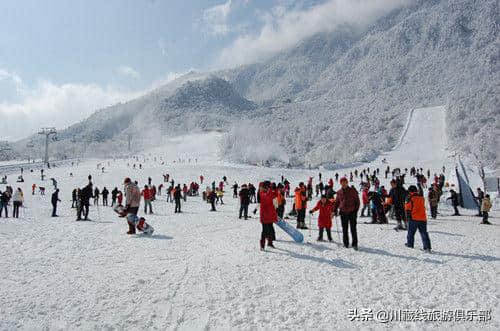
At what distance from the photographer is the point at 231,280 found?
20.9ft

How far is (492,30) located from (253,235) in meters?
197

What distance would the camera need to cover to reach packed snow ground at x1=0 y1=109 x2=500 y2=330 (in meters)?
4.92

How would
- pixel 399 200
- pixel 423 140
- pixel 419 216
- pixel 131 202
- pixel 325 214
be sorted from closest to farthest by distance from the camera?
pixel 419 216 < pixel 325 214 < pixel 131 202 < pixel 399 200 < pixel 423 140

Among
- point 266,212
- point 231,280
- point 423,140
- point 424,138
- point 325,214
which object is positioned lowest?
point 231,280

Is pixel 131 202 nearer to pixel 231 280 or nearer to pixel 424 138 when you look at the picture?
pixel 231 280

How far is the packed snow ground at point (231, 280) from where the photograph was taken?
492cm

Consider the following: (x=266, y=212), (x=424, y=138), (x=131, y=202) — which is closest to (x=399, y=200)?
(x=266, y=212)

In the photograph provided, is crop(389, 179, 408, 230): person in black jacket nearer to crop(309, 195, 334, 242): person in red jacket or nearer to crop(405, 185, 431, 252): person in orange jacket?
crop(405, 185, 431, 252): person in orange jacket

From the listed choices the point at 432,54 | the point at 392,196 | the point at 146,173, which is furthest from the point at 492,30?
the point at 392,196

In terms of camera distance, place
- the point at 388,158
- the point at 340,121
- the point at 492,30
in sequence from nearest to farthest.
→ the point at 388,158 → the point at 340,121 → the point at 492,30

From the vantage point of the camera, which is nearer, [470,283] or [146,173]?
[470,283]

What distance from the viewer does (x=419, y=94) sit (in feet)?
445

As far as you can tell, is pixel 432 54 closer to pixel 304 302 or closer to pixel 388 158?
pixel 388 158

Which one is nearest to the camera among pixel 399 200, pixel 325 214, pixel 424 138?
pixel 325 214
